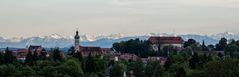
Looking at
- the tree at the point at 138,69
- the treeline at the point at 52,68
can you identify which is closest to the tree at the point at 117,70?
the treeline at the point at 52,68

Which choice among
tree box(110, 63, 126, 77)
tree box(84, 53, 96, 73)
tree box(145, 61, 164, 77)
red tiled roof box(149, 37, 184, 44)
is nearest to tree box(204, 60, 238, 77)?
tree box(145, 61, 164, 77)

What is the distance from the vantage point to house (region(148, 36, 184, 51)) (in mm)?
170613

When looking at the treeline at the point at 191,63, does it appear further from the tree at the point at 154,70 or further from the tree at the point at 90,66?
the tree at the point at 90,66

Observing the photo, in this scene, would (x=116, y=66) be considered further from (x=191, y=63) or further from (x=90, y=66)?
(x=191, y=63)

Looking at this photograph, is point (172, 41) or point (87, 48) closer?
point (87, 48)

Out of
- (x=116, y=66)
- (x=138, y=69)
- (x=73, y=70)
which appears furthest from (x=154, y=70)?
(x=73, y=70)

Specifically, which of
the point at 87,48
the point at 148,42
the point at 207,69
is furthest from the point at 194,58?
the point at 87,48

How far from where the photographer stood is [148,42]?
161 metres

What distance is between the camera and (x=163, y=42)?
602 feet

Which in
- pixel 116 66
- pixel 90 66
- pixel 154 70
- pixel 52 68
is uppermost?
pixel 52 68

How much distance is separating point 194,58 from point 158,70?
4804mm

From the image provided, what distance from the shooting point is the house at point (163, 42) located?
170613 millimetres

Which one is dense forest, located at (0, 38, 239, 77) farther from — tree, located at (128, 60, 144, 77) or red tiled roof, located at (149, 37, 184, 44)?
red tiled roof, located at (149, 37, 184, 44)

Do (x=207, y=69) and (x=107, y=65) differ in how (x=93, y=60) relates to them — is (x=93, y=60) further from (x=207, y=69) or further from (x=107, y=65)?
(x=207, y=69)
